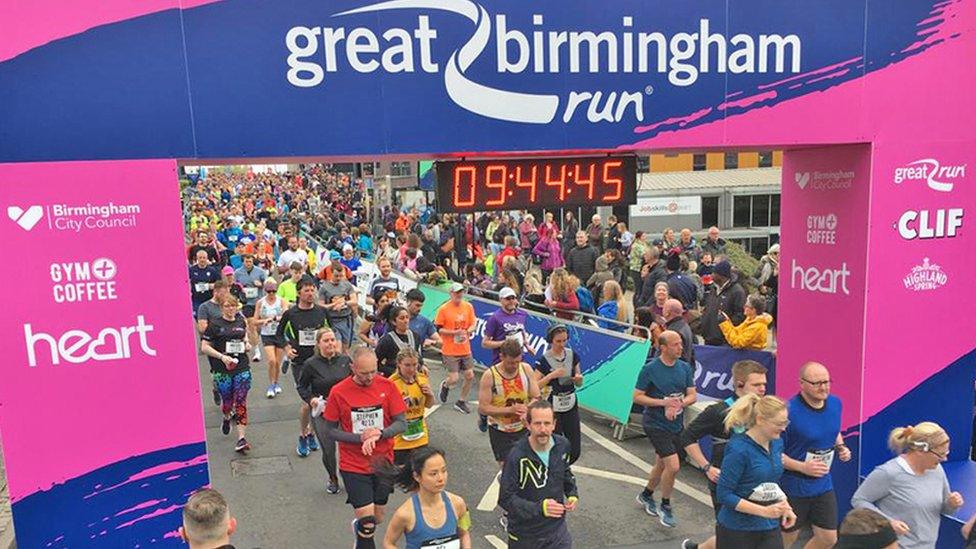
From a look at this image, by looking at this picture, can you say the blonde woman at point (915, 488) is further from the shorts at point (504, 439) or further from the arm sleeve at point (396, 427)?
the arm sleeve at point (396, 427)

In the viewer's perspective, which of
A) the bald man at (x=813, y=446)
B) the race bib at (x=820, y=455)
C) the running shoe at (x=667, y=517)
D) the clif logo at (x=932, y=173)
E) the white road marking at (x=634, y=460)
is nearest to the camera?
the bald man at (x=813, y=446)

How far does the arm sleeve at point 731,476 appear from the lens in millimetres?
4965

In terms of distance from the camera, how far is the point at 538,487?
16.8ft

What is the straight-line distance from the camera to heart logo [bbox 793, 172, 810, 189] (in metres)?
7.45

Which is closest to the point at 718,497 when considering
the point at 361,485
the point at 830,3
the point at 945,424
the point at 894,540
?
the point at 894,540

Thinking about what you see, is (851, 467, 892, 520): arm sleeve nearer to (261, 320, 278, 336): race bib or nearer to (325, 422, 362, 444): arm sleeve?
(325, 422, 362, 444): arm sleeve

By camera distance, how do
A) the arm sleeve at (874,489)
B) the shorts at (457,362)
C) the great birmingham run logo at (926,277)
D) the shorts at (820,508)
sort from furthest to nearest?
the shorts at (457,362) → the great birmingham run logo at (926,277) → the shorts at (820,508) → the arm sleeve at (874,489)

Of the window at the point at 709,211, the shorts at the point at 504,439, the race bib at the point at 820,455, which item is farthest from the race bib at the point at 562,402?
the window at the point at 709,211

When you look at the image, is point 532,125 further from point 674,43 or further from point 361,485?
point 361,485

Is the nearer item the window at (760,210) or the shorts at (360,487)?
the shorts at (360,487)

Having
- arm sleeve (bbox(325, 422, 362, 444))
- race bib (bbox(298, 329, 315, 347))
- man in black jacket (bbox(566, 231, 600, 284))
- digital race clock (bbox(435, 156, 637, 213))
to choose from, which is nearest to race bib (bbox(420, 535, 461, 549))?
arm sleeve (bbox(325, 422, 362, 444))

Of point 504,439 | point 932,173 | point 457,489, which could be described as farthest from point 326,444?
point 932,173

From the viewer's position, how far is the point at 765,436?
4.96 meters

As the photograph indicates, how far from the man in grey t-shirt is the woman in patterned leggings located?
136cm
